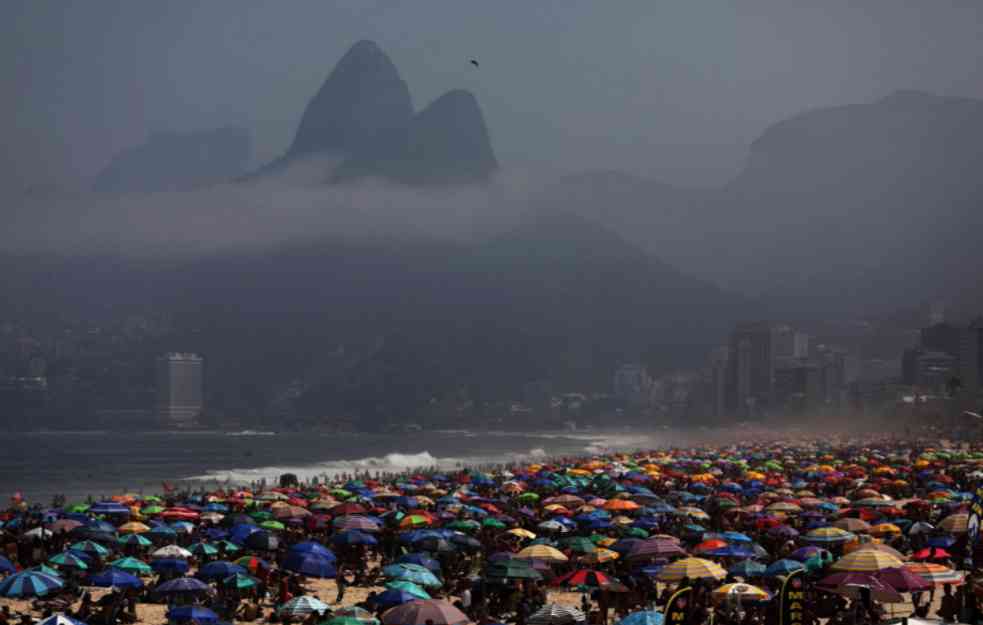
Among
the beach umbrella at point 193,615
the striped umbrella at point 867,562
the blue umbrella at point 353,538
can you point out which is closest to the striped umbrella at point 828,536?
the striped umbrella at point 867,562

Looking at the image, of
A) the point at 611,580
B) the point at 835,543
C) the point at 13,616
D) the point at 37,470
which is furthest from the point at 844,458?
the point at 37,470

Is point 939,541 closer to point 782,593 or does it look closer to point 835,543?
point 835,543

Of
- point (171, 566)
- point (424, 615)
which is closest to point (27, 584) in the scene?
point (171, 566)

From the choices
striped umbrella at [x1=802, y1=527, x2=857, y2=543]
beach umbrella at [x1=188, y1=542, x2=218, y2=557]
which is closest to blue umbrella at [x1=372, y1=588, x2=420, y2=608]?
beach umbrella at [x1=188, y1=542, x2=218, y2=557]

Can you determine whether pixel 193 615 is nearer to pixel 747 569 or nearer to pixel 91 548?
pixel 91 548

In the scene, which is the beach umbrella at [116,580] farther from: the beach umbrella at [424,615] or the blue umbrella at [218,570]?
the beach umbrella at [424,615]

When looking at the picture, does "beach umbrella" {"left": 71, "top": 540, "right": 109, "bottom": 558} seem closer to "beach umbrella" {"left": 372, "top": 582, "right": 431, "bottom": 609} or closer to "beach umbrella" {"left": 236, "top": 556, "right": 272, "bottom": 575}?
"beach umbrella" {"left": 236, "top": 556, "right": 272, "bottom": 575}
